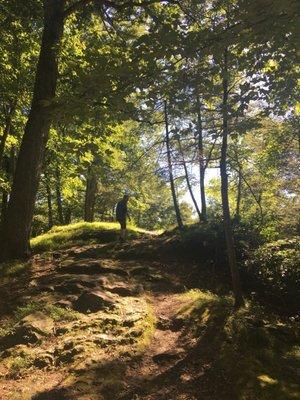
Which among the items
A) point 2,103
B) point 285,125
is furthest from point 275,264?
point 285,125

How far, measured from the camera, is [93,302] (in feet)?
26.9

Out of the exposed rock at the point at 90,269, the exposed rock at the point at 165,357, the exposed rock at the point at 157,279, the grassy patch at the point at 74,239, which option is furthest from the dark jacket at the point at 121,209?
the exposed rock at the point at 165,357

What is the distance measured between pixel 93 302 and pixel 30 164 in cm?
533

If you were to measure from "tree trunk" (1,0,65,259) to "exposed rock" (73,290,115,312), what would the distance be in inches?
170

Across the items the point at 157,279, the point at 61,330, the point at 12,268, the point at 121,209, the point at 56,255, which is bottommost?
the point at 61,330

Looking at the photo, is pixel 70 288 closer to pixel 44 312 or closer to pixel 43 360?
pixel 44 312

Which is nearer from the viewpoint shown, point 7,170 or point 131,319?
point 131,319

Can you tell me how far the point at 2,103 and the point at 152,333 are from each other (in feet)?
44.5

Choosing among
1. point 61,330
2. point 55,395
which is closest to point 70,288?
point 61,330

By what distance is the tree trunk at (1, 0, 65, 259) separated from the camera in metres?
11.8

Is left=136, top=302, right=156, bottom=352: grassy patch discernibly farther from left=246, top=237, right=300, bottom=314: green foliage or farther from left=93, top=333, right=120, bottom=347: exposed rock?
left=246, top=237, right=300, bottom=314: green foliage

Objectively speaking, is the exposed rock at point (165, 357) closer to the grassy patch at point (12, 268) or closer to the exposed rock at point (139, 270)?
the exposed rock at point (139, 270)

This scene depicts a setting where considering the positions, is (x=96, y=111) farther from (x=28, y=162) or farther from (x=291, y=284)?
(x=291, y=284)

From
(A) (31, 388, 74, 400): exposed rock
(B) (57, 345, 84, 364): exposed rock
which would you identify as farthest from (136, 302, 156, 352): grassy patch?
(A) (31, 388, 74, 400): exposed rock
